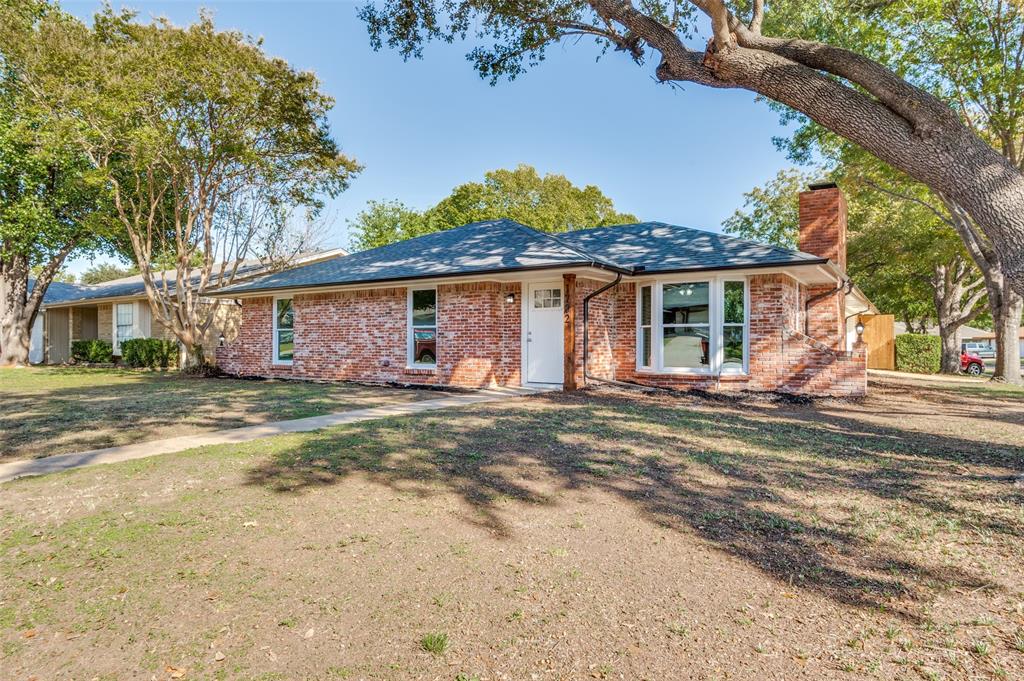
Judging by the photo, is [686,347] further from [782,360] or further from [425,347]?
[425,347]

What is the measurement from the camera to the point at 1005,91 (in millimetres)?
12633

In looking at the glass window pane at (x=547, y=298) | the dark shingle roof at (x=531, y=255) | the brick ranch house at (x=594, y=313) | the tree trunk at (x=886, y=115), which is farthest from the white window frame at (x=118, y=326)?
the tree trunk at (x=886, y=115)

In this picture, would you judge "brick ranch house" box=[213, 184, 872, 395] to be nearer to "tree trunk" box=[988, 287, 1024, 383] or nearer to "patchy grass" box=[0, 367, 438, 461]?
"patchy grass" box=[0, 367, 438, 461]

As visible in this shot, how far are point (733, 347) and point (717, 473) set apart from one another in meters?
7.27

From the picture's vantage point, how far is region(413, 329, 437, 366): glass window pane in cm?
1287

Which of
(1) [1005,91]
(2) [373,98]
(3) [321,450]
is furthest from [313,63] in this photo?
(1) [1005,91]

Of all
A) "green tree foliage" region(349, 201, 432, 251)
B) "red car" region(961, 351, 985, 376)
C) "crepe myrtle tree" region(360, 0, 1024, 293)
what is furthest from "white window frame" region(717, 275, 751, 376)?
"green tree foliage" region(349, 201, 432, 251)

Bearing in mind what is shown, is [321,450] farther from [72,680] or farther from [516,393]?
[516,393]

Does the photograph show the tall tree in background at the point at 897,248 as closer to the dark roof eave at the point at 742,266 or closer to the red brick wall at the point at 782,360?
the red brick wall at the point at 782,360

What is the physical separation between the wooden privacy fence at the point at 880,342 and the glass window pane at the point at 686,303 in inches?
645

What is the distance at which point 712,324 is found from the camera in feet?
38.1

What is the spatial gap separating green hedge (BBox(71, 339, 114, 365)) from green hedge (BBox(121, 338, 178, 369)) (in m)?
2.61

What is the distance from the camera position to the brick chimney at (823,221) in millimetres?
13406

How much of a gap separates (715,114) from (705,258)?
292 inches
